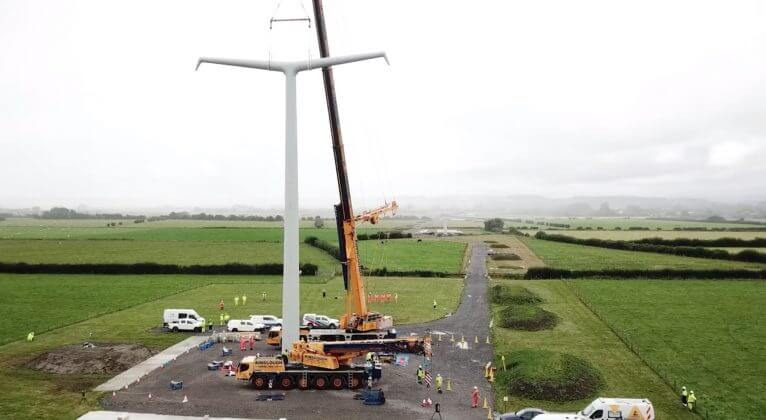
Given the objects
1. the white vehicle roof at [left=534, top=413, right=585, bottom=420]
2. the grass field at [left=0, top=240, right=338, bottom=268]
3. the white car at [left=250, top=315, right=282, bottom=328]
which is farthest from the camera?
the grass field at [left=0, top=240, right=338, bottom=268]

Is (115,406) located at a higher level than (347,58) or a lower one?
lower

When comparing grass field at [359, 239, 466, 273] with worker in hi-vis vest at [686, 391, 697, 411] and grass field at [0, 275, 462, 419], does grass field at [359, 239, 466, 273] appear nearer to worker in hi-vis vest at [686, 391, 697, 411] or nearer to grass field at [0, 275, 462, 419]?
grass field at [0, 275, 462, 419]

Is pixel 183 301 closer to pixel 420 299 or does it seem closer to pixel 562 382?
pixel 420 299

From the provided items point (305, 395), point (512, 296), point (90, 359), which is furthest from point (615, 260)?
point (90, 359)

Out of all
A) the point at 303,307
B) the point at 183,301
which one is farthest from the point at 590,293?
the point at 183,301

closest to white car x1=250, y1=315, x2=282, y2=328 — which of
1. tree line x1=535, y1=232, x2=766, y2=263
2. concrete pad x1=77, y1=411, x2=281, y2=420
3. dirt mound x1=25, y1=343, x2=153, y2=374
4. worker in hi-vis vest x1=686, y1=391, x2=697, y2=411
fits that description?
dirt mound x1=25, y1=343, x2=153, y2=374

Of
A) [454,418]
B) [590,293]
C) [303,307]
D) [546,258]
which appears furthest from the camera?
[546,258]
